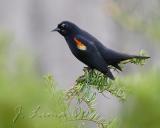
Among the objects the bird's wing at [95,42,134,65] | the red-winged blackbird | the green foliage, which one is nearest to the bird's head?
the red-winged blackbird

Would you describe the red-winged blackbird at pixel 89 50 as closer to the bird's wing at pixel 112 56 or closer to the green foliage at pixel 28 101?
the bird's wing at pixel 112 56

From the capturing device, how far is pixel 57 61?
751 centimetres

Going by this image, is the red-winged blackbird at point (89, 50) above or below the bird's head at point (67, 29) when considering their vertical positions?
below

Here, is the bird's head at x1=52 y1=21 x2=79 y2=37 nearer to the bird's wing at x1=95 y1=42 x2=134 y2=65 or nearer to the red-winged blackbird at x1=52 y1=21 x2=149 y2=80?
the red-winged blackbird at x1=52 y1=21 x2=149 y2=80

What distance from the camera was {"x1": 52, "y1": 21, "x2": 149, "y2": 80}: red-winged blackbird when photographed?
1.61 m

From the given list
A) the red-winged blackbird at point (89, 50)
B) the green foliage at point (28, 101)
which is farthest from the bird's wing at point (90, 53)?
the green foliage at point (28, 101)

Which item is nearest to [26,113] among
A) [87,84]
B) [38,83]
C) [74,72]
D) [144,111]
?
[38,83]

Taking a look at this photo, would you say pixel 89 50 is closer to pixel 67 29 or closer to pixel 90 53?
pixel 90 53

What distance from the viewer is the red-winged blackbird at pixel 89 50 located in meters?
1.61

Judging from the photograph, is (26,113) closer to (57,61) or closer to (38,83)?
(38,83)

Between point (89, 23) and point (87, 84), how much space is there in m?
6.32

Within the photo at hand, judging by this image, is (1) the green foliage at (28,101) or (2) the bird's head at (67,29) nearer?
(1) the green foliage at (28,101)

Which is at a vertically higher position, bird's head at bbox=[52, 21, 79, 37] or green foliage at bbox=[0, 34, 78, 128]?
bird's head at bbox=[52, 21, 79, 37]

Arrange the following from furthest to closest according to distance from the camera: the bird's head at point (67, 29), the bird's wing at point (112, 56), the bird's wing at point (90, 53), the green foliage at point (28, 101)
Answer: the bird's head at point (67, 29) → the bird's wing at point (90, 53) → the bird's wing at point (112, 56) → the green foliage at point (28, 101)
